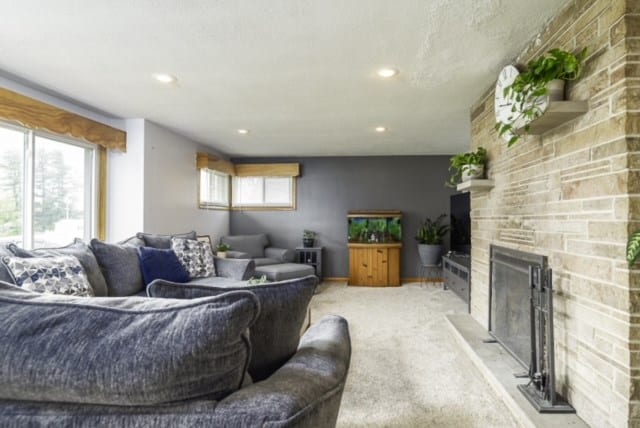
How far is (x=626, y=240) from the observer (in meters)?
1.36

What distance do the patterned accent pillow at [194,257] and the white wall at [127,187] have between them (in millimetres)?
514

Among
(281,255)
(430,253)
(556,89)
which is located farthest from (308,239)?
(556,89)

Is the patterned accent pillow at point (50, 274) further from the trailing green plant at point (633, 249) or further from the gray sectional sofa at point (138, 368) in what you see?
the trailing green plant at point (633, 249)

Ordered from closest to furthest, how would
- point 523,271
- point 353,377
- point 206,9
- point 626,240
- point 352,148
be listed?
point 626,240
point 206,9
point 523,271
point 353,377
point 352,148

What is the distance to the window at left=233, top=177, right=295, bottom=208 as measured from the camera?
20.0 ft

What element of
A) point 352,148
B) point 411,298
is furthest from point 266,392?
point 352,148

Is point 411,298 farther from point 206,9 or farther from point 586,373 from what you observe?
point 206,9

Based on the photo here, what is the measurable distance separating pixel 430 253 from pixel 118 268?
4214mm

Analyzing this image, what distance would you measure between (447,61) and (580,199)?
4.07 ft

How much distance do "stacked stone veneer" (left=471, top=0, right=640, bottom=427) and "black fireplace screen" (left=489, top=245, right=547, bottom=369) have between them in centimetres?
13

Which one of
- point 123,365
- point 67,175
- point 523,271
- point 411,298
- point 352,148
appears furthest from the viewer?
point 352,148

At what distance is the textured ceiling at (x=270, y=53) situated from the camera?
1.77 metres

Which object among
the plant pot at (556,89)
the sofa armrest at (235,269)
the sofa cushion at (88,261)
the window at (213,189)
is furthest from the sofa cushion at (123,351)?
the window at (213,189)

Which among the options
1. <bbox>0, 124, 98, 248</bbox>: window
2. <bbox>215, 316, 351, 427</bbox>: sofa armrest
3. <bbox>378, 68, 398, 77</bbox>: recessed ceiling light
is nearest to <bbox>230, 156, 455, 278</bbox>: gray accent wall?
<bbox>0, 124, 98, 248</bbox>: window
